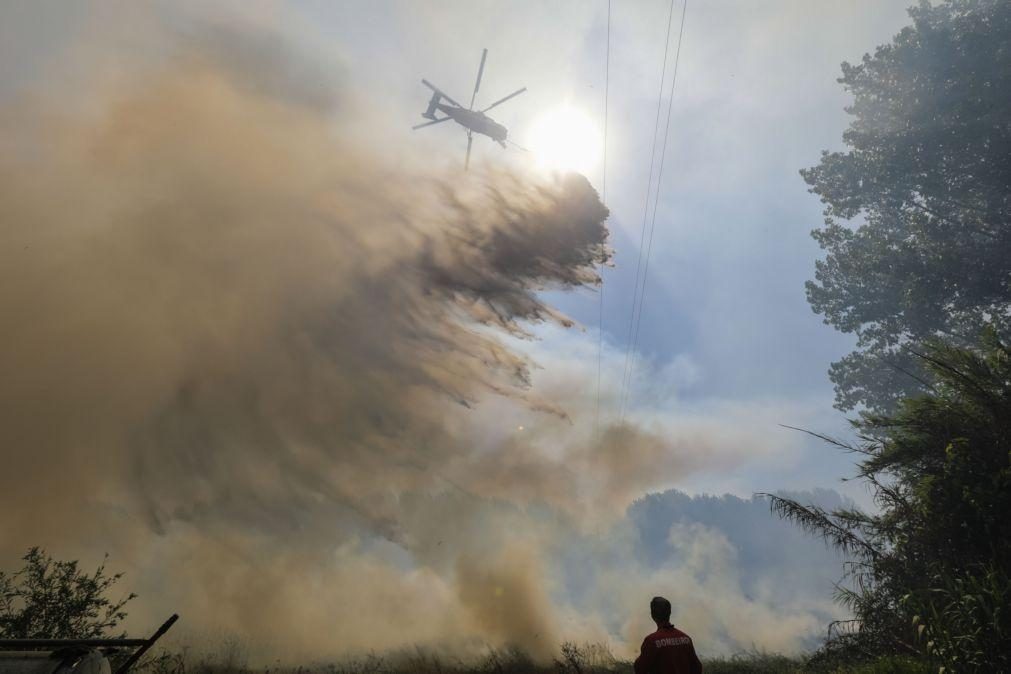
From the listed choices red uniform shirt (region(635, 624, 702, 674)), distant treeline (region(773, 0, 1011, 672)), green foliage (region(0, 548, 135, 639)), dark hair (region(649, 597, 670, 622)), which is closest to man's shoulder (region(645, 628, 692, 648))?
red uniform shirt (region(635, 624, 702, 674))

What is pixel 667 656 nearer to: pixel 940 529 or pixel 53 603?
pixel 940 529

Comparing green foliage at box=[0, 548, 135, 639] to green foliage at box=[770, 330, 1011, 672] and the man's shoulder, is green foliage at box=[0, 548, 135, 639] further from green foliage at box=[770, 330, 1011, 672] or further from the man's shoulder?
green foliage at box=[770, 330, 1011, 672]

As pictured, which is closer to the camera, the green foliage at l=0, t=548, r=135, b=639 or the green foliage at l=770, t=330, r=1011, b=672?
the green foliage at l=770, t=330, r=1011, b=672

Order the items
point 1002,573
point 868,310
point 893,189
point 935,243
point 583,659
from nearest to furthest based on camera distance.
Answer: point 1002,573 < point 583,659 < point 935,243 < point 893,189 < point 868,310

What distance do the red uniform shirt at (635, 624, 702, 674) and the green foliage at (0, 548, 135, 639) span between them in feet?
44.6

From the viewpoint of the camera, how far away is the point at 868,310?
27.9 meters

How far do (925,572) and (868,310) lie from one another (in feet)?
69.1

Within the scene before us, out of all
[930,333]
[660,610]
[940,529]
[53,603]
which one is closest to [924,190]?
[930,333]

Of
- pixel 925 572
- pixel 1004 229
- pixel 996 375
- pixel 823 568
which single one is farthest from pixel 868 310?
pixel 823 568

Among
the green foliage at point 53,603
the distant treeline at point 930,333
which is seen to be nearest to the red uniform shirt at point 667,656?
the distant treeline at point 930,333

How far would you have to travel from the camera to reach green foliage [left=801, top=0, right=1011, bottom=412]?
22953mm

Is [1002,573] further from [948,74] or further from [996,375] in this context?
[948,74]

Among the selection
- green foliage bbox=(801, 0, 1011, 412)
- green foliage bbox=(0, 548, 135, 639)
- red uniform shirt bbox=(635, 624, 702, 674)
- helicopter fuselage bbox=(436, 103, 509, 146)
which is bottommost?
red uniform shirt bbox=(635, 624, 702, 674)

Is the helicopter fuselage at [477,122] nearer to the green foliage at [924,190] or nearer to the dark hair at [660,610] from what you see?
the green foliage at [924,190]
